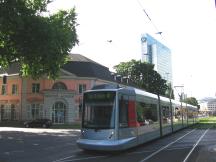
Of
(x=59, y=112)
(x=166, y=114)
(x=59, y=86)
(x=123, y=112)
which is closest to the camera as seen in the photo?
(x=123, y=112)

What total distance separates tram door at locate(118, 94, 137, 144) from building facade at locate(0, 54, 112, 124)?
43.7 metres

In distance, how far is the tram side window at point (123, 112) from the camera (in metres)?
17.2

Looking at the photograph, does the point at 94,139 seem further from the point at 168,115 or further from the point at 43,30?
the point at 43,30

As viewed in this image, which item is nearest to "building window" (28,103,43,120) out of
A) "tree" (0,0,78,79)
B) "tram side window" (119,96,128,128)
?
"tree" (0,0,78,79)

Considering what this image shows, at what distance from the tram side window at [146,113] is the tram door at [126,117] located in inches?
34.1

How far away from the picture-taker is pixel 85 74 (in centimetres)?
6938

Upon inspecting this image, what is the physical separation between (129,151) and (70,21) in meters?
22.6

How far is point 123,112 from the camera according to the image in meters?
17.5

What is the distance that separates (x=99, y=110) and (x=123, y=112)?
1.09 metres

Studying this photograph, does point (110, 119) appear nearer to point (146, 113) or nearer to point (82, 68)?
point (146, 113)

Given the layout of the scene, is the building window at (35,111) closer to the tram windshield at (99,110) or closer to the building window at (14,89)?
the building window at (14,89)

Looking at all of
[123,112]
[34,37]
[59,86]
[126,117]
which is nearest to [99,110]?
[123,112]

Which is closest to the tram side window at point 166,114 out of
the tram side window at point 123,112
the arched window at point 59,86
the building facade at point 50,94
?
the tram side window at point 123,112

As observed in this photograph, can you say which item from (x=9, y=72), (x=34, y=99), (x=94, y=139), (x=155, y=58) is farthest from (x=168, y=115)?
(x=9, y=72)
